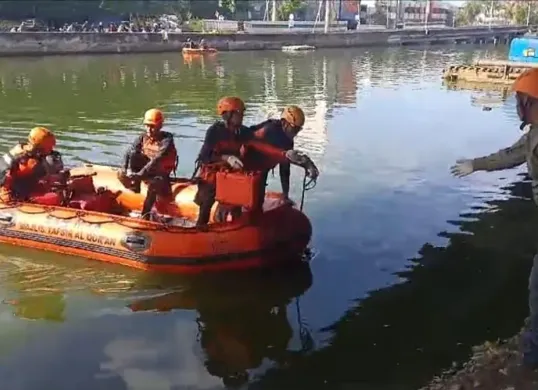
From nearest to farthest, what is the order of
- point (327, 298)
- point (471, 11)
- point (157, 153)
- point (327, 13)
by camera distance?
1. point (327, 298)
2. point (157, 153)
3. point (327, 13)
4. point (471, 11)

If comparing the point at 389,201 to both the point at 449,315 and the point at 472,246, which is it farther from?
the point at 449,315

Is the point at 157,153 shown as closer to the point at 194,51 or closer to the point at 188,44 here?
the point at 194,51

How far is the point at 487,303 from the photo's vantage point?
7.93m

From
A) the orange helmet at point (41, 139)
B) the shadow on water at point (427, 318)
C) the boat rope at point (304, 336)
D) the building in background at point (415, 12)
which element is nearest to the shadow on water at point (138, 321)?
the boat rope at point (304, 336)

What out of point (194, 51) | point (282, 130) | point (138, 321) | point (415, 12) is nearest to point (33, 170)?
point (138, 321)

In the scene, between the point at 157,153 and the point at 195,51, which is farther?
the point at 195,51

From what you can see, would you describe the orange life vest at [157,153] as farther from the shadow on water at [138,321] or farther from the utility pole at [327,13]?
the utility pole at [327,13]

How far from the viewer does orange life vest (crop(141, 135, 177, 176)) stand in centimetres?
902

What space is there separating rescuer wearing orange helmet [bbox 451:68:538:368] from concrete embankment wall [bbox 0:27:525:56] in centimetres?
4421

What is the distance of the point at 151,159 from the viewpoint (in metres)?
9.06

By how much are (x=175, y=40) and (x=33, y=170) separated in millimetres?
45765

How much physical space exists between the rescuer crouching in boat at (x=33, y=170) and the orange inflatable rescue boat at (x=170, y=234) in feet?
0.69

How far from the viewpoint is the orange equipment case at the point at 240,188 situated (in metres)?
8.16

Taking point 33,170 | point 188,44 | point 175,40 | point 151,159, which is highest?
point 151,159
